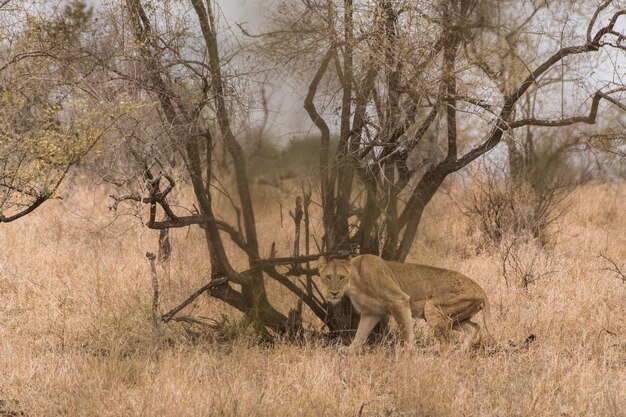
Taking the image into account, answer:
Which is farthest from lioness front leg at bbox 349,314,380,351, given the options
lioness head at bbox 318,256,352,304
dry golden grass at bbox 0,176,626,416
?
lioness head at bbox 318,256,352,304

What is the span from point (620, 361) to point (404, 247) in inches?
92.2

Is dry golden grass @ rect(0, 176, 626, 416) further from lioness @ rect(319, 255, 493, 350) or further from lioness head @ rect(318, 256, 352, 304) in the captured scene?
lioness head @ rect(318, 256, 352, 304)

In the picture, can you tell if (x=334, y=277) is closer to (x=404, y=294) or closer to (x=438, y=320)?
(x=404, y=294)

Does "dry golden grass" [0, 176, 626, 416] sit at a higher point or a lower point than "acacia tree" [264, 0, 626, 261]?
lower

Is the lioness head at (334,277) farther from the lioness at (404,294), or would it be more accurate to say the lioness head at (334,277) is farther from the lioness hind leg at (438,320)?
the lioness hind leg at (438,320)

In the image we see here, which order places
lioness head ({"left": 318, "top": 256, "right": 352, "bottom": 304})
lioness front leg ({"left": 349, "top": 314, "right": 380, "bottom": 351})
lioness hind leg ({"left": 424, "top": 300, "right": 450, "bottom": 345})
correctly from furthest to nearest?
lioness front leg ({"left": 349, "top": 314, "right": 380, "bottom": 351}), lioness hind leg ({"left": 424, "top": 300, "right": 450, "bottom": 345}), lioness head ({"left": 318, "top": 256, "right": 352, "bottom": 304})

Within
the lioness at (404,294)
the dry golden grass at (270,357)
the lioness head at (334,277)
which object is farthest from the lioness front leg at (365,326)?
the lioness head at (334,277)

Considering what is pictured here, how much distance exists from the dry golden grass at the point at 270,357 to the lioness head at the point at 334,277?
1.62 ft

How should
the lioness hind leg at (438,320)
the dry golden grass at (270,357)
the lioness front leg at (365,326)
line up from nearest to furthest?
the dry golden grass at (270,357)
the lioness hind leg at (438,320)
the lioness front leg at (365,326)

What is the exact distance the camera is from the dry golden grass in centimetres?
590

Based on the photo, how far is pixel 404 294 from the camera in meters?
7.18

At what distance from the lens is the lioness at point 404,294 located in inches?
283

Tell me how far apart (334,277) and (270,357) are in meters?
0.91

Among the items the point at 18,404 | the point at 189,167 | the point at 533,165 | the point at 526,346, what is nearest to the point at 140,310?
the point at 189,167
